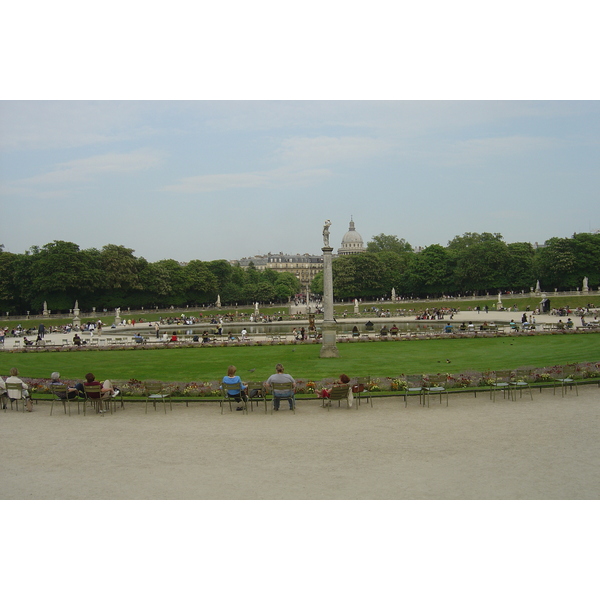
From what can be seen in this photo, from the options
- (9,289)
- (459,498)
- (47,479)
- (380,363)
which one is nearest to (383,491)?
(459,498)

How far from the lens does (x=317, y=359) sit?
2548cm

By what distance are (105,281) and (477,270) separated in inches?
2234

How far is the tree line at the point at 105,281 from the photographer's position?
7406 cm

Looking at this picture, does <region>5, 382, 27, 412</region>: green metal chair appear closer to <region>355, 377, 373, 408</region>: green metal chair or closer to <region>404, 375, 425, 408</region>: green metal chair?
<region>355, 377, 373, 408</region>: green metal chair

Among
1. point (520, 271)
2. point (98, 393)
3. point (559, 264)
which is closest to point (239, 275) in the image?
point (520, 271)

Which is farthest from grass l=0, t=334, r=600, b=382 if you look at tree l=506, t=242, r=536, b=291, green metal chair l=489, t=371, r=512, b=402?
tree l=506, t=242, r=536, b=291

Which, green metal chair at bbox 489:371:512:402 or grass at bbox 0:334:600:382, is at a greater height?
green metal chair at bbox 489:371:512:402

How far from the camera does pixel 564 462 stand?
9750 mm

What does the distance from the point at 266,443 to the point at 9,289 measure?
74.1 m

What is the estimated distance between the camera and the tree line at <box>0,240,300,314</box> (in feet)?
243

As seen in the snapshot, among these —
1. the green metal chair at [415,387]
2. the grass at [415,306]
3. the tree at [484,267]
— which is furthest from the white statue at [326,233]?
the tree at [484,267]

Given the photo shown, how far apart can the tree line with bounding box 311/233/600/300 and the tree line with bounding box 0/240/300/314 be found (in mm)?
18132

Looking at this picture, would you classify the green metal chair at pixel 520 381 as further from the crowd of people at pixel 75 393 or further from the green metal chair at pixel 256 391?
the crowd of people at pixel 75 393

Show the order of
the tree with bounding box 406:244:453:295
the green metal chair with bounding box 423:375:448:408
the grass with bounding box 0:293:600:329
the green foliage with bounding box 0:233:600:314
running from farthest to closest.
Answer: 1. the tree with bounding box 406:244:453:295
2. the green foliage with bounding box 0:233:600:314
3. the grass with bounding box 0:293:600:329
4. the green metal chair with bounding box 423:375:448:408
